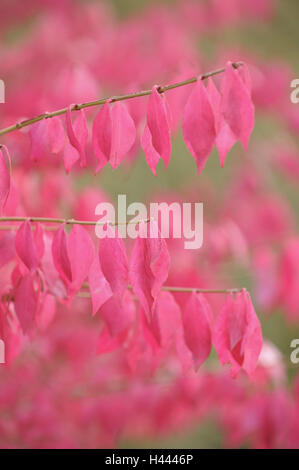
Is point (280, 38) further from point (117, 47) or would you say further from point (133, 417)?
point (133, 417)

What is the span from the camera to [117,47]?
2.79m

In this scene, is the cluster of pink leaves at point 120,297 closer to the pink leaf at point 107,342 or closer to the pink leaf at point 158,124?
the pink leaf at point 107,342

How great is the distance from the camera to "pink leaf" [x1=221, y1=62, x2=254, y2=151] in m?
1.12

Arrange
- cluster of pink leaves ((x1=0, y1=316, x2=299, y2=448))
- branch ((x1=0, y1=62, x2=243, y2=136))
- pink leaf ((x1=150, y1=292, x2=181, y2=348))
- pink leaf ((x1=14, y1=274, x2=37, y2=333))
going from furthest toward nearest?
cluster of pink leaves ((x1=0, y1=316, x2=299, y2=448))
pink leaf ((x1=150, y1=292, x2=181, y2=348))
pink leaf ((x1=14, y1=274, x2=37, y2=333))
branch ((x1=0, y1=62, x2=243, y2=136))

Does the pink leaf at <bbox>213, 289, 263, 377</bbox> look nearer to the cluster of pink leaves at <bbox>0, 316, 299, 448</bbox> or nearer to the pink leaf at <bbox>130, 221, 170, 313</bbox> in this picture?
the pink leaf at <bbox>130, 221, 170, 313</bbox>

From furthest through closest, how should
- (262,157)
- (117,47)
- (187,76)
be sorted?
(262,157) < (117,47) < (187,76)

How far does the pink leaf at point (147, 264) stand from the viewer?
1075 mm

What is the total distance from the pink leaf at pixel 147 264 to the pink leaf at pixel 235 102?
0.79 feet

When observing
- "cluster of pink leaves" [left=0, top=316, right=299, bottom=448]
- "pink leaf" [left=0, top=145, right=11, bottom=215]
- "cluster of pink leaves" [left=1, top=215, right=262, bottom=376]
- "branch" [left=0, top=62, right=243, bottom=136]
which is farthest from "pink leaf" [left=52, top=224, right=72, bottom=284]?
"cluster of pink leaves" [left=0, top=316, right=299, bottom=448]

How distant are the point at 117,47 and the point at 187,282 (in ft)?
3.68

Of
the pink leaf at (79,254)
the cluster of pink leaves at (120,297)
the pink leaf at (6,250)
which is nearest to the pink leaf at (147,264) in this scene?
the cluster of pink leaves at (120,297)

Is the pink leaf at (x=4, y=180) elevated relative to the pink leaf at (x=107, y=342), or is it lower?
elevated

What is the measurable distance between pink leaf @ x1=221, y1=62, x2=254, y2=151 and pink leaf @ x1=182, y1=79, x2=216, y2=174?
0.11ft
